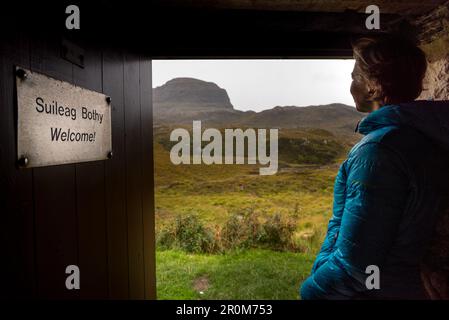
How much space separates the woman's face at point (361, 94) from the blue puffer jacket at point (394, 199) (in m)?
0.27

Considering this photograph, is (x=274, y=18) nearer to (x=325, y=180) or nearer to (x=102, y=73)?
(x=102, y=73)

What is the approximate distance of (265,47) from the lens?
6.01ft

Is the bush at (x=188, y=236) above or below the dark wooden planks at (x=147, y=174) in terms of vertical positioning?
below

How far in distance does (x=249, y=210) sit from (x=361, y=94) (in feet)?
11.0

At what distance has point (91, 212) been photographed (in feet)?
4.15

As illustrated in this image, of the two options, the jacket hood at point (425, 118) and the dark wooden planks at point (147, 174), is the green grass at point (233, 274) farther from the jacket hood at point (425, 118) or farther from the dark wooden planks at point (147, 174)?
the jacket hood at point (425, 118)

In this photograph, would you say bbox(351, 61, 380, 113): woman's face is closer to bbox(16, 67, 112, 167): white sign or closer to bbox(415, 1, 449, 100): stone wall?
bbox(415, 1, 449, 100): stone wall

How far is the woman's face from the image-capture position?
1.79 metres

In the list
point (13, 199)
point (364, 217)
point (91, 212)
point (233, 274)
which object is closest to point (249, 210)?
point (233, 274)

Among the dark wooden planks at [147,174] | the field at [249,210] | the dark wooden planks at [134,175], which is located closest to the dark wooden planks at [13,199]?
the dark wooden planks at [134,175]

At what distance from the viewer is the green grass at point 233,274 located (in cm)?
303

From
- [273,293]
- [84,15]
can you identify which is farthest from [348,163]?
[273,293]

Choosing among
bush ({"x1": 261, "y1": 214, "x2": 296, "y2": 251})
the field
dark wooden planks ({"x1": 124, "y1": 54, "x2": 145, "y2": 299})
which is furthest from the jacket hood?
bush ({"x1": 261, "y1": 214, "x2": 296, "y2": 251})

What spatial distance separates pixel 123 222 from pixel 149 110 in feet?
2.82
